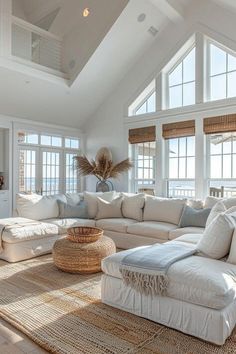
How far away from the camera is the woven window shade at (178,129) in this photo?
5918 millimetres

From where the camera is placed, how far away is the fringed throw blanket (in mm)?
2332

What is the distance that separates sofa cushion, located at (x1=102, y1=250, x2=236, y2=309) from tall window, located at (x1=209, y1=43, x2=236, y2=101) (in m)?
4.00

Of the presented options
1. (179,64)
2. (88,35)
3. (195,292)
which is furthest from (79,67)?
(195,292)

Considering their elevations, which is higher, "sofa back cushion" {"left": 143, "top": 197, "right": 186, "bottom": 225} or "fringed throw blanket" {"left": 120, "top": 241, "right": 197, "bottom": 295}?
"sofa back cushion" {"left": 143, "top": 197, "right": 186, "bottom": 225}

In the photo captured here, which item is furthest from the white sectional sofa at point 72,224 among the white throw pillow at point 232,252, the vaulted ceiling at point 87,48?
the vaulted ceiling at point 87,48

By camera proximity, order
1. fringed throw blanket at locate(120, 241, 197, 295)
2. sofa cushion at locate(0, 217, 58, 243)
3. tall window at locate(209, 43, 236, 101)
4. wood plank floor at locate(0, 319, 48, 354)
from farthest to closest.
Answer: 1. tall window at locate(209, 43, 236, 101)
2. sofa cushion at locate(0, 217, 58, 243)
3. fringed throw blanket at locate(120, 241, 197, 295)
4. wood plank floor at locate(0, 319, 48, 354)

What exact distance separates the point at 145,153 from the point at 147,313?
15.7 ft

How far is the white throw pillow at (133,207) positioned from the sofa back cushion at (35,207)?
1239mm

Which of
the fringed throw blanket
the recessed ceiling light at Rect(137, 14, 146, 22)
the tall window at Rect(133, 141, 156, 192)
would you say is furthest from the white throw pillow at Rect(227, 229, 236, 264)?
the recessed ceiling light at Rect(137, 14, 146, 22)

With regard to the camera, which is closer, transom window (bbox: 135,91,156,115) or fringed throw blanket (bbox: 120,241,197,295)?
fringed throw blanket (bbox: 120,241,197,295)

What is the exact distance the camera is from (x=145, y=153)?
6898 mm

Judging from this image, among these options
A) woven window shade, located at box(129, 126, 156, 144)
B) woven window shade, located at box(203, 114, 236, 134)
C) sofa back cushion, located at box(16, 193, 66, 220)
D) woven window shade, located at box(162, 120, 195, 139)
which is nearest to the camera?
sofa back cushion, located at box(16, 193, 66, 220)

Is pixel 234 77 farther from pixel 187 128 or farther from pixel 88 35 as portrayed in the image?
pixel 88 35

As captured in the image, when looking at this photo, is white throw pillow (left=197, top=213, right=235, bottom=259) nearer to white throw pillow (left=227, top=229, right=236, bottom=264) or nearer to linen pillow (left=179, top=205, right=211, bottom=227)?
white throw pillow (left=227, top=229, right=236, bottom=264)
